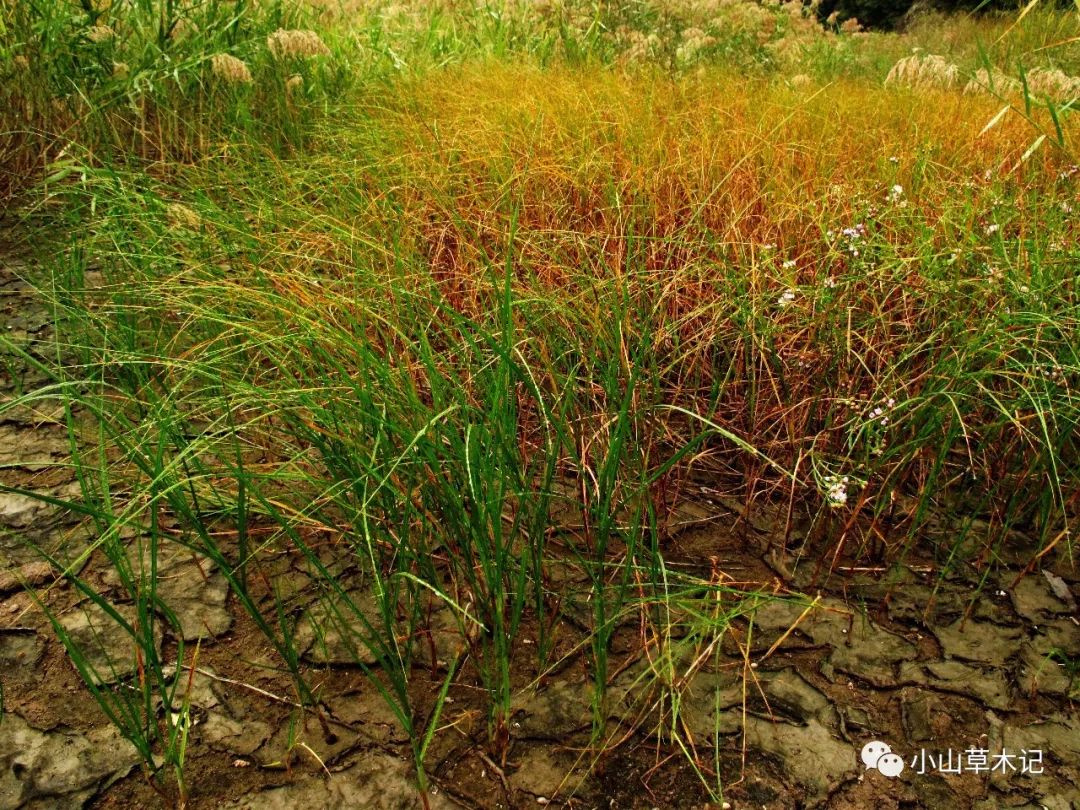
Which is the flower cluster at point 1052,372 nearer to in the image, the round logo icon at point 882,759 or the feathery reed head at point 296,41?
the round logo icon at point 882,759

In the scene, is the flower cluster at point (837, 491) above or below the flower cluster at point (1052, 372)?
below

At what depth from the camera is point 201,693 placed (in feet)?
4.76

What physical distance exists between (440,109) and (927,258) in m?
2.05

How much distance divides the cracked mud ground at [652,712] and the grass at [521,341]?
1.9 inches

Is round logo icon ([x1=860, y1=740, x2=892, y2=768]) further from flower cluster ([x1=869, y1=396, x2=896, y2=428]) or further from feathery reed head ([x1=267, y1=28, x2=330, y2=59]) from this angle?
feathery reed head ([x1=267, y1=28, x2=330, y2=59])

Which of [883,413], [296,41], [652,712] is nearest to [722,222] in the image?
[883,413]

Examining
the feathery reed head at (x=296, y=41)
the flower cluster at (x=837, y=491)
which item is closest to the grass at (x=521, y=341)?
the flower cluster at (x=837, y=491)

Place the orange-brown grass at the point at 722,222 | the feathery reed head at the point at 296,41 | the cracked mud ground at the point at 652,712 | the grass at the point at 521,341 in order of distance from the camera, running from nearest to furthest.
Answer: the cracked mud ground at the point at 652,712 → the grass at the point at 521,341 → the orange-brown grass at the point at 722,222 → the feathery reed head at the point at 296,41

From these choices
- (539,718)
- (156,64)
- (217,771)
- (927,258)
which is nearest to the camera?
(217,771)

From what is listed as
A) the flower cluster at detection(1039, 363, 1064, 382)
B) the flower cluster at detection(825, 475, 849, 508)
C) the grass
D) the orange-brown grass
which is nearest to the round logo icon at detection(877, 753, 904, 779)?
the grass

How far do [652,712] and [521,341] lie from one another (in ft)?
2.40

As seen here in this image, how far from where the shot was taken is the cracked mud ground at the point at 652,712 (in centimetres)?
131

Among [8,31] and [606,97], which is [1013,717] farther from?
[8,31]

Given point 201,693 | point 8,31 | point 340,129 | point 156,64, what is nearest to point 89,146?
point 156,64
